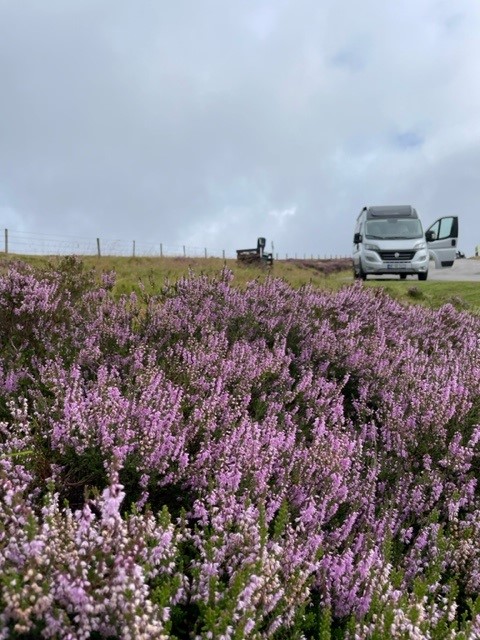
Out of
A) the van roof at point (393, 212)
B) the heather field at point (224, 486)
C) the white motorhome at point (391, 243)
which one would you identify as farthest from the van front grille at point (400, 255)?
the heather field at point (224, 486)

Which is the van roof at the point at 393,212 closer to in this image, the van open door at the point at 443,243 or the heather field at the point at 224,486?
the van open door at the point at 443,243

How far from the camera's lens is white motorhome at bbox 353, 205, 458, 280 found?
18.4 meters

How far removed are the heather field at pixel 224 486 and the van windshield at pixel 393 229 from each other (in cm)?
1388

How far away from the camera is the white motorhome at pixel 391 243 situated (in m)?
18.4

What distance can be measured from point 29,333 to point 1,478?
118 inches

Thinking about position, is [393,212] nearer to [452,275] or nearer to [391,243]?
[391,243]

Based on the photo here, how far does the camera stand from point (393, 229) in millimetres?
19062

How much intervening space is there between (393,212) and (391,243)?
1668 mm

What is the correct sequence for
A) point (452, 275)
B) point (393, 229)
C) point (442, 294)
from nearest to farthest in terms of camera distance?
1. point (442, 294)
2. point (393, 229)
3. point (452, 275)

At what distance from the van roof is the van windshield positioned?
11.5 inches

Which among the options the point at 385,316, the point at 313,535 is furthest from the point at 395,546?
the point at 385,316

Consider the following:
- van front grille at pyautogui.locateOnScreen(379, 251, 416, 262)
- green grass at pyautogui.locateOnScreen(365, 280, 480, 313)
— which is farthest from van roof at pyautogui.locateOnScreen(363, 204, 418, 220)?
green grass at pyautogui.locateOnScreen(365, 280, 480, 313)

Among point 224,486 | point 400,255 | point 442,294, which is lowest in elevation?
point 224,486

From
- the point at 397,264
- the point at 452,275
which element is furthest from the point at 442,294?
the point at 452,275
